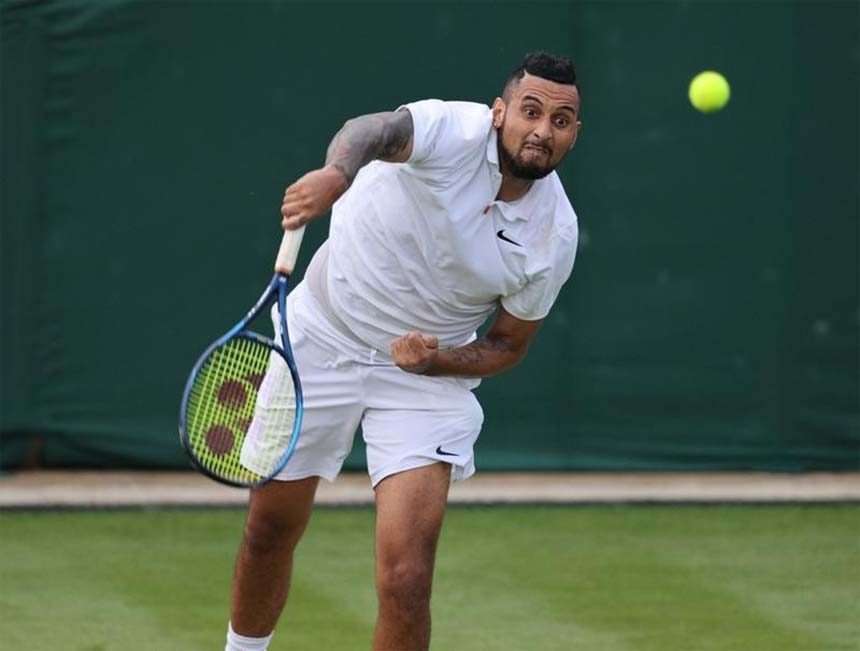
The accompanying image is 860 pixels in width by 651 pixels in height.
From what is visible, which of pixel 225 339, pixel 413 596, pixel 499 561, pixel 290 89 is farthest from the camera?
pixel 290 89

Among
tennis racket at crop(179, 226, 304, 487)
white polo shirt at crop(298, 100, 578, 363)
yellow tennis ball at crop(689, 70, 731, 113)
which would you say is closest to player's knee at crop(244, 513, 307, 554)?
tennis racket at crop(179, 226, 304, 487)

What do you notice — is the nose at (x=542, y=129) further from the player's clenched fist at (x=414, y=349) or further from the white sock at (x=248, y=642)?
the white sock at (x=248, y=642)

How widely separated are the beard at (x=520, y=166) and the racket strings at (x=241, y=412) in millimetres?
735

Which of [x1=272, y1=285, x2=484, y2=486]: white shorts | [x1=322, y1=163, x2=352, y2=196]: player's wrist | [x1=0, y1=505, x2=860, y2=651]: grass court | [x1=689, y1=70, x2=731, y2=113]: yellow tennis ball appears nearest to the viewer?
[x1=322, y1=163, x2=352, y2=196]: player's wrist

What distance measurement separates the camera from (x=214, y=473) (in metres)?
4.52

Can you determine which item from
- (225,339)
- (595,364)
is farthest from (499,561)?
(225,339)

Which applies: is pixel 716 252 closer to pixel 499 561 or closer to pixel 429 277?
pixel 499 561

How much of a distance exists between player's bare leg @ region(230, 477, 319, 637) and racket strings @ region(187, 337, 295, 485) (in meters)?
0.17

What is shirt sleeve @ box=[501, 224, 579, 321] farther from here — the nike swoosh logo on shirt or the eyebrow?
the eyebrow

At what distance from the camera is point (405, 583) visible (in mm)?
4641

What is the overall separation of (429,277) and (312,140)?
3436 mm

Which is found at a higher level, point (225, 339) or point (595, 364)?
point (225, 339)

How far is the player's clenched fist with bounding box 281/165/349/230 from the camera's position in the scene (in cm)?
402

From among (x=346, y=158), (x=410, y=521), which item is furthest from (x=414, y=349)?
(x=346, y=158)
